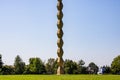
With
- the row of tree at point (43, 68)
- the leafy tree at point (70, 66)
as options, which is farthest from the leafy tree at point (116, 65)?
the leafy tree at point (70, 66)

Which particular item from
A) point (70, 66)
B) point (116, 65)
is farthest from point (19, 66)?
point (116, 65)

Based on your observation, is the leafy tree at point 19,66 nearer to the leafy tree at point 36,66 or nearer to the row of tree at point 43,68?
the row of tree at point 43,68

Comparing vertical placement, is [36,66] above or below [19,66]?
below

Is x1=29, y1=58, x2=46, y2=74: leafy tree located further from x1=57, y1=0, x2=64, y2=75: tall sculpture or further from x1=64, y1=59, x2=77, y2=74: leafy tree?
x1=57, y1=0, x2=64, y2=75: tall sculpture

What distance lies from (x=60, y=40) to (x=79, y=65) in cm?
4852

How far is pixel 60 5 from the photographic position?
3922 cm

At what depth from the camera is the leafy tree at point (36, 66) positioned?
75762mm

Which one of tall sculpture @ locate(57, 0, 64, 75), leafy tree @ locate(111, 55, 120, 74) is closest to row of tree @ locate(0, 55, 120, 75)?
leafy tree @ locate(111, 55, 120, 74)

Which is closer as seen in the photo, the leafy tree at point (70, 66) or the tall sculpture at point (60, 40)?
the tall sculpture at point (60, 40)

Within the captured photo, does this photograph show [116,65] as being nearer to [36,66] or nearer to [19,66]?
[36,66]

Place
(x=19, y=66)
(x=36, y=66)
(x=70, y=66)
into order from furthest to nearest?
(x=19, y=66), (x=70, y=66), (x=36, y=66)

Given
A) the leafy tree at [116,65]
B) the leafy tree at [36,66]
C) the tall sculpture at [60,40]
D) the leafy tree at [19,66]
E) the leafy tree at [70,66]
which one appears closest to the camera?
the tall sculpture at [60,40]

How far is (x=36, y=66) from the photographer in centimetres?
7800

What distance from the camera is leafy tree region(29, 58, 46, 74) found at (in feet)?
249
